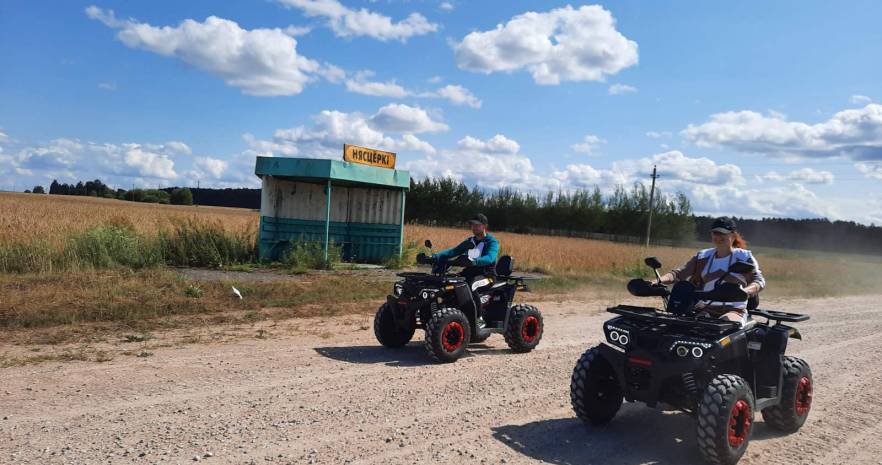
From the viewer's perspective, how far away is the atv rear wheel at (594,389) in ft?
18.3

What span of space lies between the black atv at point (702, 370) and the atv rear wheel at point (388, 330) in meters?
3.43

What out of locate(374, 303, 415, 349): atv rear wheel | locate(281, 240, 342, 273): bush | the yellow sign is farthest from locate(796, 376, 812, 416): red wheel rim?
the yellow sign

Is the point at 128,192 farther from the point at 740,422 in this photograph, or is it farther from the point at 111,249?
the point at 740,422

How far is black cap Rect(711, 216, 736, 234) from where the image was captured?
5.86 meters

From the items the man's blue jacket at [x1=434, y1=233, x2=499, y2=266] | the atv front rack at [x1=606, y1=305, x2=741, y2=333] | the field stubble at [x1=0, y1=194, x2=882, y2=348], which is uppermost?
the man's blue jacket at [x1=434, y1=233, x2=499, y2=266]

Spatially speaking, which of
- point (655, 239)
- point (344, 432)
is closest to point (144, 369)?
point (344, 432)

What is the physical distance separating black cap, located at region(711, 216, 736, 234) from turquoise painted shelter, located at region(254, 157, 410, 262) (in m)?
12.5

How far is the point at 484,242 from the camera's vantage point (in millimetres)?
8812

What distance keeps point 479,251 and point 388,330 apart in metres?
1.57

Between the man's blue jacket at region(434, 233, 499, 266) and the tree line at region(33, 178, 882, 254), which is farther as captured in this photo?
the tree line at region(33, 178, 882, 254)

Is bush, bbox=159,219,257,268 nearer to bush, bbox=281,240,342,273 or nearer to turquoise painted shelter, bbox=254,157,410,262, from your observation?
turquoise painted shelter, bbox=254,157,410,262

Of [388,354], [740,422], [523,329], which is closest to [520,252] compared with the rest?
[523,329]

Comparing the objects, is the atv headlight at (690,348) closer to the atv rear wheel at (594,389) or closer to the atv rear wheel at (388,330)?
the atv rear wheel at (594,389)

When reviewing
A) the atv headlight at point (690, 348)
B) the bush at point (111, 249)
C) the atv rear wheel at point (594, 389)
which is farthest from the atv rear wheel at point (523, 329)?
the bush at point (111, 249)
